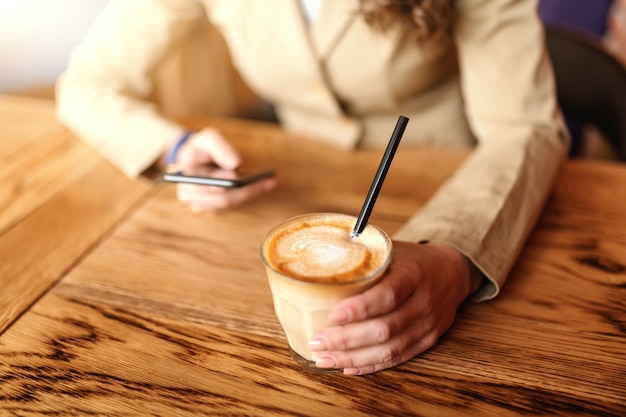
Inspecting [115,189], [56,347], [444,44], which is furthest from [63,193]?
[444,44]

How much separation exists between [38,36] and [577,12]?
7.64 feet

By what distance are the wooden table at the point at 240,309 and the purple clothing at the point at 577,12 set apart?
161 centimetres

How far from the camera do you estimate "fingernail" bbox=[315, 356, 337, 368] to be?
69cm

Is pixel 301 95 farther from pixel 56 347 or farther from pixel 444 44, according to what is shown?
pixel 56 347

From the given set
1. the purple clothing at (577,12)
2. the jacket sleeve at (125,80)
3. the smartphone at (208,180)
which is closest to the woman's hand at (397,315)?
the smartphone at (208,180)

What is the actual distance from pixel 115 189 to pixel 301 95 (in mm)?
472

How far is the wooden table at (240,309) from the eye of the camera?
26.8 inches

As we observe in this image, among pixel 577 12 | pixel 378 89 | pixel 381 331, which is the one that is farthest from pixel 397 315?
pixel 577 12

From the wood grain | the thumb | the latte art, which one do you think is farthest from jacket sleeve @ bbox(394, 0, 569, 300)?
the wood grain

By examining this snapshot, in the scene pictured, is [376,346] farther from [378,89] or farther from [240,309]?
[378,89]

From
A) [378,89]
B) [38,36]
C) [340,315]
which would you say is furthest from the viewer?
[38,36]

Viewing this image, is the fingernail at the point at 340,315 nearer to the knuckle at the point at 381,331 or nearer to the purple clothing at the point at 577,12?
the knuckle at the point at 381,331

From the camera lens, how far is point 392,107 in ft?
4.56

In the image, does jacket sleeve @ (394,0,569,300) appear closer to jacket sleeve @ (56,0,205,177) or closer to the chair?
the chair
